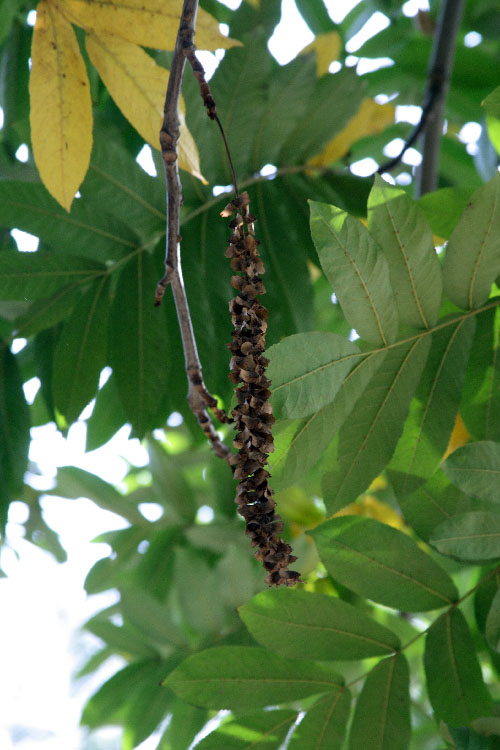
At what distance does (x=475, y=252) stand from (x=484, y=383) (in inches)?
5.7

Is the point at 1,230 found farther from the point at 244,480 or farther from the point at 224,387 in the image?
the point at 244,480

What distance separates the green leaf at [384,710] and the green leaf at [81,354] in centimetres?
41

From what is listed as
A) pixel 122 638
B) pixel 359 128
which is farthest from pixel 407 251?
pixel 122 638

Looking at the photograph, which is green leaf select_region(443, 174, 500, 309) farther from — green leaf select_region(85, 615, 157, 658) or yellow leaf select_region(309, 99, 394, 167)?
green leaf select_region(85, 615, 157, 658)

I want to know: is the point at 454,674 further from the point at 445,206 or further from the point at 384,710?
the point at 445,206

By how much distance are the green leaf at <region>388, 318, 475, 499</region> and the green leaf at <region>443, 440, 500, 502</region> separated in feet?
0.29

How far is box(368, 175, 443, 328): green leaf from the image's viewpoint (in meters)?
0.59

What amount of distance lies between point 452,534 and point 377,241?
0.25 m

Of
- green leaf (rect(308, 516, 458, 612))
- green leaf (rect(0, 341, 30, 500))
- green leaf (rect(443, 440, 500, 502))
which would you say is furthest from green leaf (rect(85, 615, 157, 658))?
green leaf (rect(443, 440, 500, 502))

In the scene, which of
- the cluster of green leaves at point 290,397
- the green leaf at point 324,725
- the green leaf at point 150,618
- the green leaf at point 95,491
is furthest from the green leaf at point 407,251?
the green leaf at point 95,491

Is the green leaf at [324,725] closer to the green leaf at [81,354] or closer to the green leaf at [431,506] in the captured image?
the green leaf at [431,506]

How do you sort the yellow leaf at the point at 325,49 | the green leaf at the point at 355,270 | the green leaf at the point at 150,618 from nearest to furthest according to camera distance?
the green leaf at the point at 355,270, the green leaf at the point at 150,618, the yellow leaf at the point at 325,49

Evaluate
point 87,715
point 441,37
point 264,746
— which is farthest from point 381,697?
point 441,37

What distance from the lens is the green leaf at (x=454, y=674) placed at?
2.12 ft
